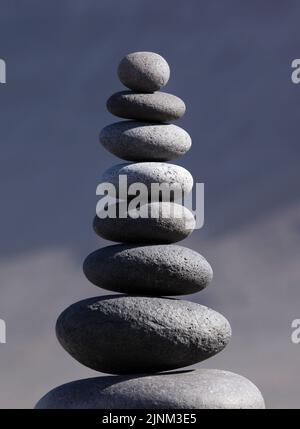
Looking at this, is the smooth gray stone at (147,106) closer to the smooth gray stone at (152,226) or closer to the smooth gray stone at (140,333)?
the smooth gray stone at (152,226)

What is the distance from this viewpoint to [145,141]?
37.5 feet

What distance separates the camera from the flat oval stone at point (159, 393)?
31.7ft

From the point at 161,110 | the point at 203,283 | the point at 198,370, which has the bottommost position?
the point at 198,370

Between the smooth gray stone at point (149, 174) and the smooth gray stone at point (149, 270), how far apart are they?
1.06m

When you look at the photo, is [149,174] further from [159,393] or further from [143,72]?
[159,393]

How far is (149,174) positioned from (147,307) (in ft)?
7.26

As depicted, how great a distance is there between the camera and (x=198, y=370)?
10.7 meters

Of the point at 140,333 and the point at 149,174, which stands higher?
the point at 149,174

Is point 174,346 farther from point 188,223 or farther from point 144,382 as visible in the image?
point 188,223

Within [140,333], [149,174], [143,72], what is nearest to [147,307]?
[140,333]

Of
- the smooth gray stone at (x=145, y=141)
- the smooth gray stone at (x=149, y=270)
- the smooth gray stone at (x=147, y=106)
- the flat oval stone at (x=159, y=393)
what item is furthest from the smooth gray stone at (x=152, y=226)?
the flat oval stone at (x=159, y=393)
